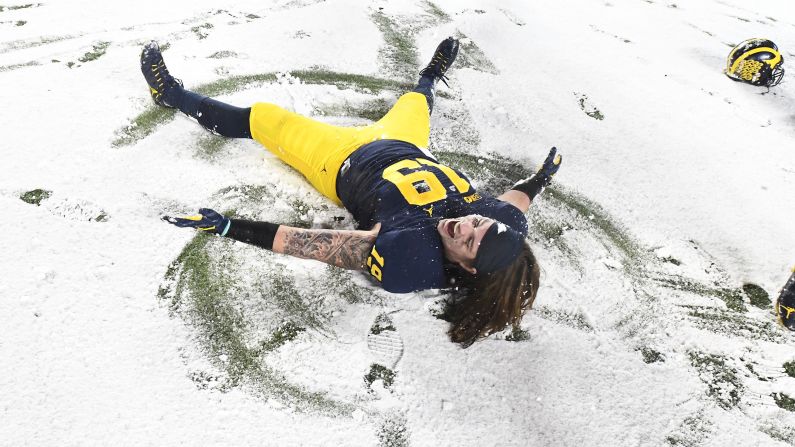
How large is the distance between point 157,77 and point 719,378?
10.9 ft

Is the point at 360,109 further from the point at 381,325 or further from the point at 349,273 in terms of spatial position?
the point at 381,325

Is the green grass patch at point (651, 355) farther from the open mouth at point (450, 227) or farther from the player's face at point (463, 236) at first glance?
the open mouth at point (450, 227)

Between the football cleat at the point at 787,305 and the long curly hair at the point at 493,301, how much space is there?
3.93 feet

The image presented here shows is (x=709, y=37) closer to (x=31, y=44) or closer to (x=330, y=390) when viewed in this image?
(x=330, y=390)

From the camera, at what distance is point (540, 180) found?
2807 millimetres

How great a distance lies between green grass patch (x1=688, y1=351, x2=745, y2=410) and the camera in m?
2.02

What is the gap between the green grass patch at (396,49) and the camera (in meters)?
3.80

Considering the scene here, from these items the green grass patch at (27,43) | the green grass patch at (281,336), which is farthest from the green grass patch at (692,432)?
the green grass patch at (27,43)

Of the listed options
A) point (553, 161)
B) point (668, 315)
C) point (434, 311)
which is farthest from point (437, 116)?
point (668, 315)

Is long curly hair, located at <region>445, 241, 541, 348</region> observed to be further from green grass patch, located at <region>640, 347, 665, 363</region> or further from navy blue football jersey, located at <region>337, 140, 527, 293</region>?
green grass patch, located at <region>640, 347, 665, 363</region>

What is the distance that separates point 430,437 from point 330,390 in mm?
409

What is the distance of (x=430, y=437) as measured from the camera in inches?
70.8

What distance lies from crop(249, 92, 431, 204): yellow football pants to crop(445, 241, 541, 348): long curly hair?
0.95 m

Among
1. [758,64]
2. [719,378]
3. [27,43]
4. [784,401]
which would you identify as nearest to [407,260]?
[719,378]
